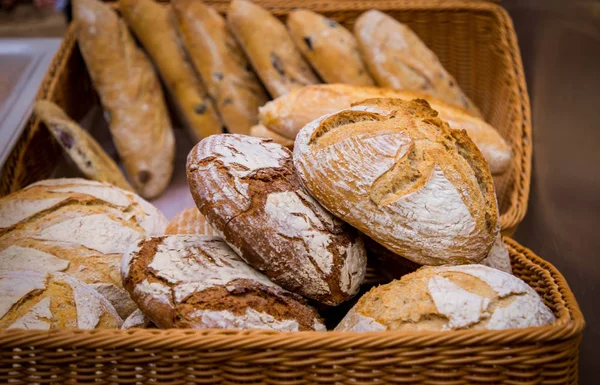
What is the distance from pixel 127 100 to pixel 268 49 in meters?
0.48

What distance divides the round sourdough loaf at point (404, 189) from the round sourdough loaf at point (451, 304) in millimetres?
62

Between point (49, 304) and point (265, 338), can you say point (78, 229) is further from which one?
point (265, 338)

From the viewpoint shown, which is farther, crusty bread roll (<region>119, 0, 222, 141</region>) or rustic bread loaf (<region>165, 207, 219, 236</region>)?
crusty bread roll (<region>119, 0, 222, 141</region>)

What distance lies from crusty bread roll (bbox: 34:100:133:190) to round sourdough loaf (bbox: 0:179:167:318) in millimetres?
131

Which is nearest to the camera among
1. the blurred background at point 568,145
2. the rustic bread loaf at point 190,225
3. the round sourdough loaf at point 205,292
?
the round sourdough loaf at point 205,292

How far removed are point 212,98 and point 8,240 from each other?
837mm

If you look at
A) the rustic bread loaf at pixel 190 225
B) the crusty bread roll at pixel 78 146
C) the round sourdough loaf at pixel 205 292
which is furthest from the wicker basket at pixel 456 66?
the round sourdough loaf at pixel 205 292

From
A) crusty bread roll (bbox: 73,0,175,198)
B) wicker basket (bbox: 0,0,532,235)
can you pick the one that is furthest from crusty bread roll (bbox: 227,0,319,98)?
crusty bread roll (bbox: 73,0,175,198)

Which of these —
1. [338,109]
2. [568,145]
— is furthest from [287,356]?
[568,145]

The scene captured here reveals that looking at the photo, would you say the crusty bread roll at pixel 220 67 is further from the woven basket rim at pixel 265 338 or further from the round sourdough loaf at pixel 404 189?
the woven basket rim at pixel 265 338

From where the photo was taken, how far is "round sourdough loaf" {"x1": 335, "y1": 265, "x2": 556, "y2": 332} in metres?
0.93

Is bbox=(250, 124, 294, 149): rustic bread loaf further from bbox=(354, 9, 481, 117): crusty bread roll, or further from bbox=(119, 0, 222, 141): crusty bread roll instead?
bbox=(354, 9, 481, 117): crusty bread roll

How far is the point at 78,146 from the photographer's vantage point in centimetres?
162

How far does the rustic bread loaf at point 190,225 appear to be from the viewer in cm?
133
